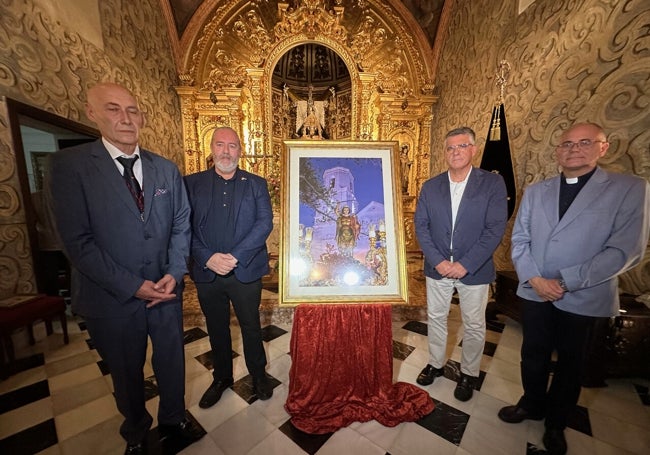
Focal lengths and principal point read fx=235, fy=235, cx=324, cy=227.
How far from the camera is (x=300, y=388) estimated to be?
175cm

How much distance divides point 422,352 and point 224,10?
8.25m

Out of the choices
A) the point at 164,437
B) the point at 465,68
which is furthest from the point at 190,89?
the point at 164,437

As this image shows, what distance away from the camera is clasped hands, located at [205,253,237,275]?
1665 millimetres

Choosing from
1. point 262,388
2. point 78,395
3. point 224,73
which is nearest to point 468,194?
point 262,388

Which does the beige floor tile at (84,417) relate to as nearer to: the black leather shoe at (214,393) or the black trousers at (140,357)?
the black trousers at (140,357)

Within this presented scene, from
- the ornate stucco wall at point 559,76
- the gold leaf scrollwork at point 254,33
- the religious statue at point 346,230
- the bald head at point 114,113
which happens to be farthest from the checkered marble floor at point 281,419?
the gold leaf scrollwork at point 254,33

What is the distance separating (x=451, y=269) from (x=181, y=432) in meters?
2.24

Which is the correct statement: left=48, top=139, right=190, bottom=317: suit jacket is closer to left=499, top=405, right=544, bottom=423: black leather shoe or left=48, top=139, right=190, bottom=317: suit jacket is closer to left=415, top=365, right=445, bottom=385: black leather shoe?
left=415, top=365, right=445, bottom=385: black leather shoe

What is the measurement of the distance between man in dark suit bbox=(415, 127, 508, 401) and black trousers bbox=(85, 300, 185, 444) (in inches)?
76.8

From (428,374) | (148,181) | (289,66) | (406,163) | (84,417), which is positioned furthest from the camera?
(289,66)

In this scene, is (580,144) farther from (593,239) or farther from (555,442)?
(555,442)

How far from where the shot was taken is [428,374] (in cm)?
210

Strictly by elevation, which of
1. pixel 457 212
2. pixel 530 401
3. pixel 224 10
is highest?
pixel 224 10

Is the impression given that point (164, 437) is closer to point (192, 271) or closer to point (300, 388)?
point (300, 388)
